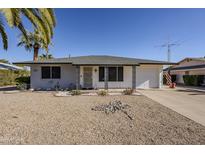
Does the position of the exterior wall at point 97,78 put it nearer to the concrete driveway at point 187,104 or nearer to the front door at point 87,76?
the front door at point 87,76

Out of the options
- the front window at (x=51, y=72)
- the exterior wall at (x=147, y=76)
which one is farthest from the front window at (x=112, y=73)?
the front window at (x=51, y=72)

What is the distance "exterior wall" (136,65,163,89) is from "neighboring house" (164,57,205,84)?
8511mm

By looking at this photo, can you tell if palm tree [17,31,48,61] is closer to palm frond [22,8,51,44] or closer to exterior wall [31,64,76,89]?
exterior wall [31,64,76,89]

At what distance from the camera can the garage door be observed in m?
18.9

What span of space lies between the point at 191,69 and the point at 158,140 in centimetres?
2612

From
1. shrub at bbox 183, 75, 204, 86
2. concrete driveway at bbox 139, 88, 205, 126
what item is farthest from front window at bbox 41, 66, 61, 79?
shrub at bbox 183, 75, 204, 86

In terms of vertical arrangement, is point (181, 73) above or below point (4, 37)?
below

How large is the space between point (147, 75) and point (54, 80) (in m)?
9.84

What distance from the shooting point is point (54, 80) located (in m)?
18.1

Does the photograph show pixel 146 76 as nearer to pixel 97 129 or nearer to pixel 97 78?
pixel 97 78

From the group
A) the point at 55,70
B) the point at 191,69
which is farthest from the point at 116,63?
the point at 191,69

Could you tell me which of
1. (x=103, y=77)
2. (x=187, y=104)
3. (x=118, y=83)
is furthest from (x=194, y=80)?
(x=187, y=104)
